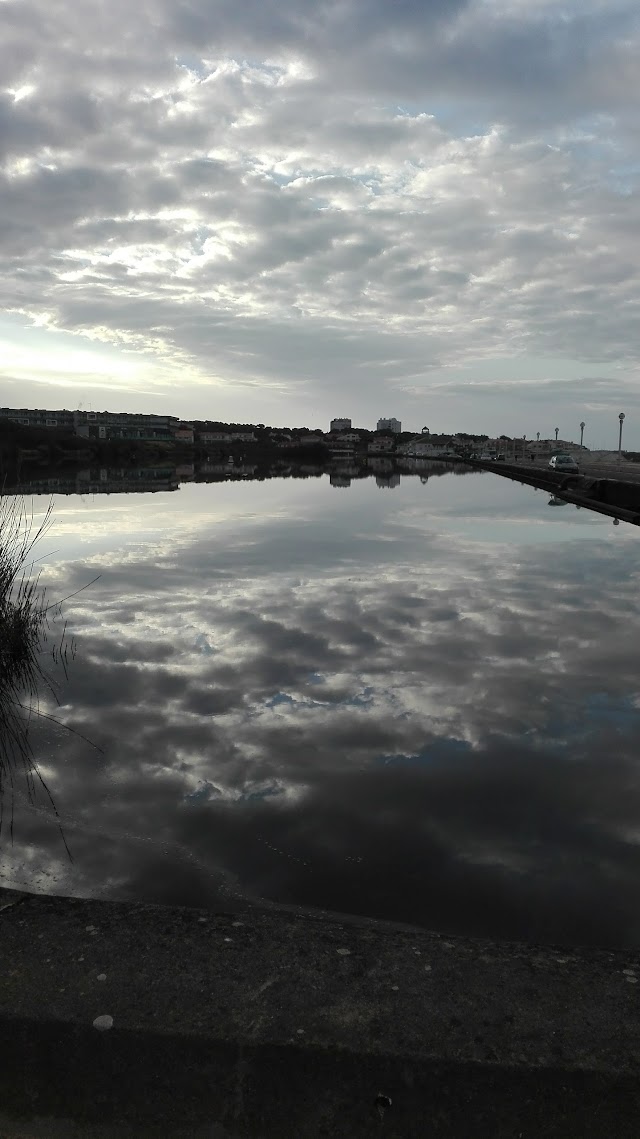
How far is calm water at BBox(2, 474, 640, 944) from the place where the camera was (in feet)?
16.4

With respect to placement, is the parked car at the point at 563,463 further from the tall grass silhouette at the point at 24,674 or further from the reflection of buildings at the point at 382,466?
the tall grass silhouette at the point at 24,674

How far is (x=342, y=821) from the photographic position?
586 centimetres

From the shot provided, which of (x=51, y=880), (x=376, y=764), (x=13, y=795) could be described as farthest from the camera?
(x=376, y=764)

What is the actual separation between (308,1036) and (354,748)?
419cm

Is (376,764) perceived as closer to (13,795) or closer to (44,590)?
(13,795)

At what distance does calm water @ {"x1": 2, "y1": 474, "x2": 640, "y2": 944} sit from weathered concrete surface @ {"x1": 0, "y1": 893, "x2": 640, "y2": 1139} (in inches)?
36.3

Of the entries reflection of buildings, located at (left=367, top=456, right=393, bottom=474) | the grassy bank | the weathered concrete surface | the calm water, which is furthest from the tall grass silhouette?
reflection of buildings, located at (left=367, top=456, right=393, bottom=474)

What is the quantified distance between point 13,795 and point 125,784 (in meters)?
0.86

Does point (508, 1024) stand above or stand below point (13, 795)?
above

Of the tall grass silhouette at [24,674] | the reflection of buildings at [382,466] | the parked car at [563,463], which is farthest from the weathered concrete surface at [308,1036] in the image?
the reflection of buildings at [382,466]

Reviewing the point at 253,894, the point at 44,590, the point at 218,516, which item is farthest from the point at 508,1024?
the point at 218,516

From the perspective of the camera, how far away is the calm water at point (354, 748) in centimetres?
500

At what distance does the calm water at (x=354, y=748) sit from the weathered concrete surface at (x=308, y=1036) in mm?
922

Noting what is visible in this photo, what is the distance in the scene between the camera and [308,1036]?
3158mm
